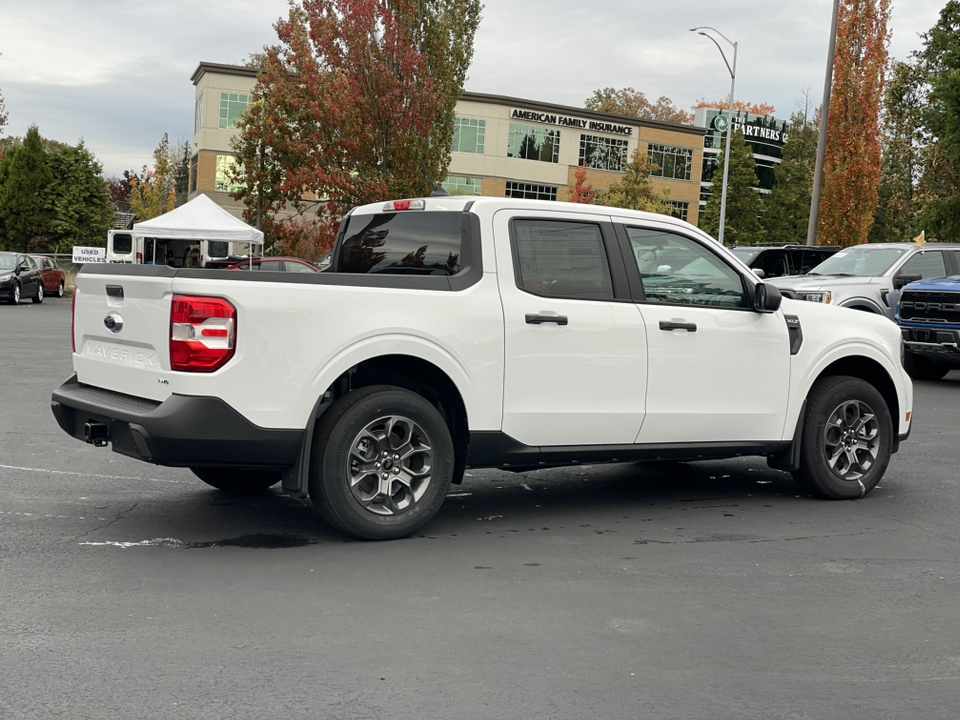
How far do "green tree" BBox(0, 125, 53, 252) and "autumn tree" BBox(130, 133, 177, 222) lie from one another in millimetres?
14425

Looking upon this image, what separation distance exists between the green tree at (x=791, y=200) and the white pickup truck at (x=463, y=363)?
68.5 meters

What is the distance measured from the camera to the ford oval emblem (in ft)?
20.2

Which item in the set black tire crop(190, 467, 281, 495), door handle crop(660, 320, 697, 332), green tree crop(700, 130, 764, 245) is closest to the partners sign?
black tire crop(190, 467, 281, 495)

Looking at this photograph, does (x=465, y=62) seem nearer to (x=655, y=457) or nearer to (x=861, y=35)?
(x=861, y=35)

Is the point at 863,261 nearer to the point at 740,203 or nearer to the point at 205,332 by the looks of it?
the point at 205,332

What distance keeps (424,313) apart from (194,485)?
2462 millimetres

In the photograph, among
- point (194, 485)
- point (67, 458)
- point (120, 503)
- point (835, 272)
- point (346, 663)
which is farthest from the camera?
point (835, 272)

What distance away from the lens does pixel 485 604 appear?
5.13m

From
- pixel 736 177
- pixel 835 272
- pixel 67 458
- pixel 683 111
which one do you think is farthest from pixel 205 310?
pixel 683 111

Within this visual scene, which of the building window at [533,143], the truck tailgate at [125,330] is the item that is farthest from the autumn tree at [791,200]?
the truck tailgate at [125,330]

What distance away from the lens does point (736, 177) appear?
74000mm

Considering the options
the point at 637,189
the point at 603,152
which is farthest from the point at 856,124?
the point at 603,152

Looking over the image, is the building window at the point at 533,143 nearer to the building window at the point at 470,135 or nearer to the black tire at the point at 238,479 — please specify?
the building window at the point at 470,135

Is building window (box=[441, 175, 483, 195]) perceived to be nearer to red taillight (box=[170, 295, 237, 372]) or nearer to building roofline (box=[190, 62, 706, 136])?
building roofline (box=[190, 62, 706, 136])
